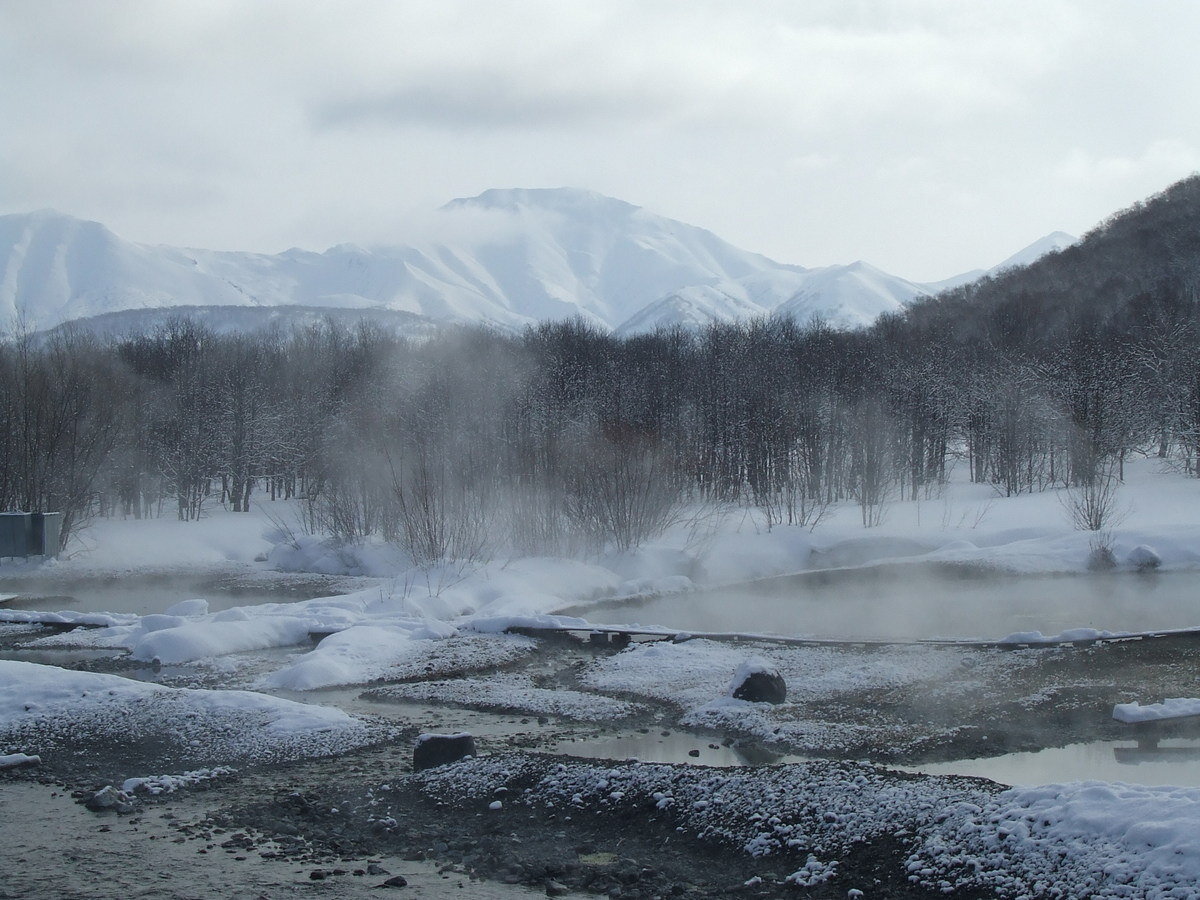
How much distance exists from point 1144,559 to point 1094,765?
57.2 feet

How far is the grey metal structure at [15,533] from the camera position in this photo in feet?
102

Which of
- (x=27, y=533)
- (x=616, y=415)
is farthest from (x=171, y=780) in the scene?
(x=616, y=415)

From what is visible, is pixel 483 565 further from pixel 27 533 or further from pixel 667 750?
pixel 27 533

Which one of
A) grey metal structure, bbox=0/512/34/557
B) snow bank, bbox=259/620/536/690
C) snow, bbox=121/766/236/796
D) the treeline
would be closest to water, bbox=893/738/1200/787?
snow, bbox=121/766/236/796

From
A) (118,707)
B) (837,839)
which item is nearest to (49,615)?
(118,707)

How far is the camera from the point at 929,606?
21.9 m

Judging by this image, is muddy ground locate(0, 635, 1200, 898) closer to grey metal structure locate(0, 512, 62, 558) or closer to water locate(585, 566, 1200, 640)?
water locate(585, 566, 1200, 640)

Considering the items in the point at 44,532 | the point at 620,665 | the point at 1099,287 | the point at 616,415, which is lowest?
the point at 620,665

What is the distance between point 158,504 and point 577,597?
3934 centimetres

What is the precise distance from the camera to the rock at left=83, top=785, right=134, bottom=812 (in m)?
9.20

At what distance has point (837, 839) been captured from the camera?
25.6ft

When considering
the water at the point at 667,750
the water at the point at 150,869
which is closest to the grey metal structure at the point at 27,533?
the water at the point at 150,869

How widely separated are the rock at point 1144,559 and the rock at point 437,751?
20635 millimetres

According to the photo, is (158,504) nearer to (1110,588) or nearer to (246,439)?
(246,439)
